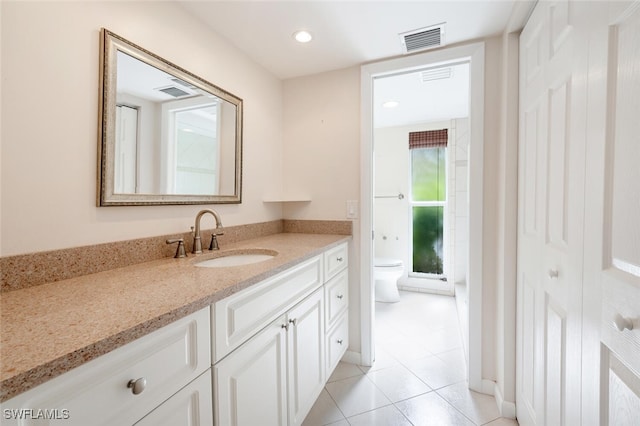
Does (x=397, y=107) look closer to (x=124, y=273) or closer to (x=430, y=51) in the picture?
(x=430, y=51)

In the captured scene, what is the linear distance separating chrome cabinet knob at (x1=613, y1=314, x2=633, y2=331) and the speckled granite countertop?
3.19 feet

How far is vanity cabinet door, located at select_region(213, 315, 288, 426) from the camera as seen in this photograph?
34.5 inches

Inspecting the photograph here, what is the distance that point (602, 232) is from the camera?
0.70 meters

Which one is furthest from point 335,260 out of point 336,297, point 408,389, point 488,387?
point 488,387

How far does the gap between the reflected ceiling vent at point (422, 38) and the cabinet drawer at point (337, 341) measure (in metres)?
1.84

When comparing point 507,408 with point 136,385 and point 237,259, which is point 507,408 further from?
point 136,385

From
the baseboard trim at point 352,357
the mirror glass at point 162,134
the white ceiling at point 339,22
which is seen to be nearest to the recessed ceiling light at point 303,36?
the white ceiling at point 339,22

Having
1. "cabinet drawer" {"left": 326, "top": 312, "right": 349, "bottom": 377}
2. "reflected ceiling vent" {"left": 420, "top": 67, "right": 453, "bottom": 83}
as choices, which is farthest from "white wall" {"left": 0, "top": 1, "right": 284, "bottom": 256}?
"reflected ceiling vent" {"left": 420, "top": 67, "right": 453, "bottom": 83}

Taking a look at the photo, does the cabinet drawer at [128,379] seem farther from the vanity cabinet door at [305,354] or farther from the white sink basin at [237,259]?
the white sink basin at [237,259]

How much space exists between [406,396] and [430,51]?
86.9 inches

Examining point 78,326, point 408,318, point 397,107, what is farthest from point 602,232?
point 397,107

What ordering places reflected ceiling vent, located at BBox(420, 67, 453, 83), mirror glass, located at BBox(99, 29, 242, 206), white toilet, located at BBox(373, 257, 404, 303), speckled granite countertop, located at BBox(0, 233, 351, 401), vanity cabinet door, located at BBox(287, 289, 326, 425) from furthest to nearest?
white toilet, located at BBox(373, 257, 404, 303) → reflected ceiling vent, located at BBox(420, 67, 453, 83) → vanity cabinet door, located at BBox(287, 289, 326, 425) → mirror glass, located at BBox(99, 29, 242, 206) → speckled granite countertop, located at BBox(0, 233, 351, 401)

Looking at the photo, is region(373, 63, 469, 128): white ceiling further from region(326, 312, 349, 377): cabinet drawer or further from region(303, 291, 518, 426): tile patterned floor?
region(303, 291, 518, 426): tile patterned floor

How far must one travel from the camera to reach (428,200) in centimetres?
371
